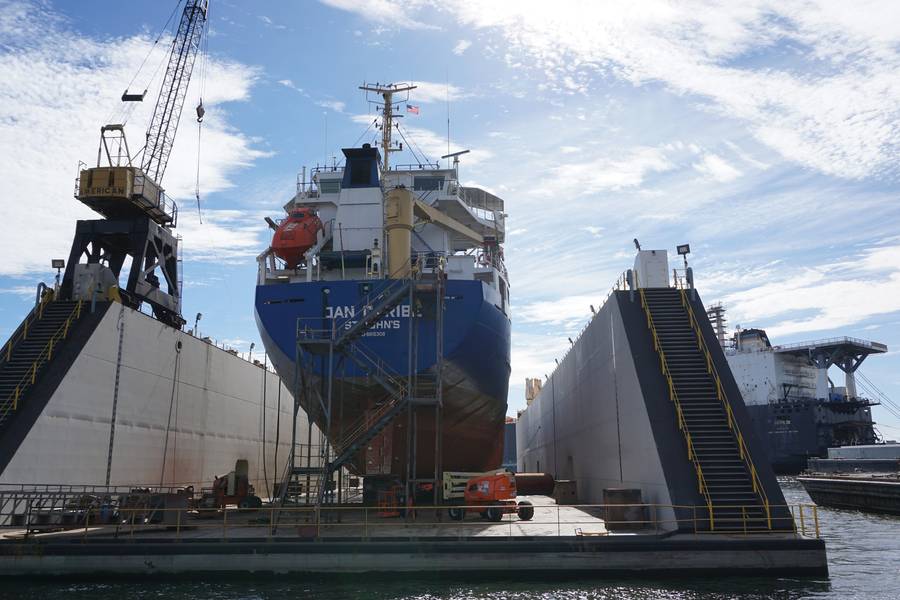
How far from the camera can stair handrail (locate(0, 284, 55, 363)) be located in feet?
74.6

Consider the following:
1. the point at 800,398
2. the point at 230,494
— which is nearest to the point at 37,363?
the point at 230,494

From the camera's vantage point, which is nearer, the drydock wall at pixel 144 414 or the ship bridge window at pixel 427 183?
the drydock wall at pixel 144 414

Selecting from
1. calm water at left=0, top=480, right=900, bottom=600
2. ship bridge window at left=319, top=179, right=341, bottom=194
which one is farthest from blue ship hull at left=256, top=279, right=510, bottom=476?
ship bridge window at left=319, top=179, right=341, bottom=194

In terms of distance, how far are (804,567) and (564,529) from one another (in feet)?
17.7

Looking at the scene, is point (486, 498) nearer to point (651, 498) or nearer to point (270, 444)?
point (651, 498)

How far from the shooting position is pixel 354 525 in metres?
18.5

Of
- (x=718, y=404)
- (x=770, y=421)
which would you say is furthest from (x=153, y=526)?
(x=770, y=421)

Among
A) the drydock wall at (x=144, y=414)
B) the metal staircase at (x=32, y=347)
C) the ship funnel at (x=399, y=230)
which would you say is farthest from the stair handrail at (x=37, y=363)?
the ship funnel at (x=399, y=230)

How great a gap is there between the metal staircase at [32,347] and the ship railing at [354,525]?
3.62 m

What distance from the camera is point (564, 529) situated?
1736 centimetres

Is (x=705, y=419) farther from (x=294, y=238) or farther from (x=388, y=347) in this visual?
(x=294, y=238)

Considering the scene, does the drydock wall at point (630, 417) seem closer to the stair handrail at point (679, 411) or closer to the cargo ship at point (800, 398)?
the stair handrail at point (679, 411)

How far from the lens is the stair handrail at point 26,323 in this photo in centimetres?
2273

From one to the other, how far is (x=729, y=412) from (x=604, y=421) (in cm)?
658
